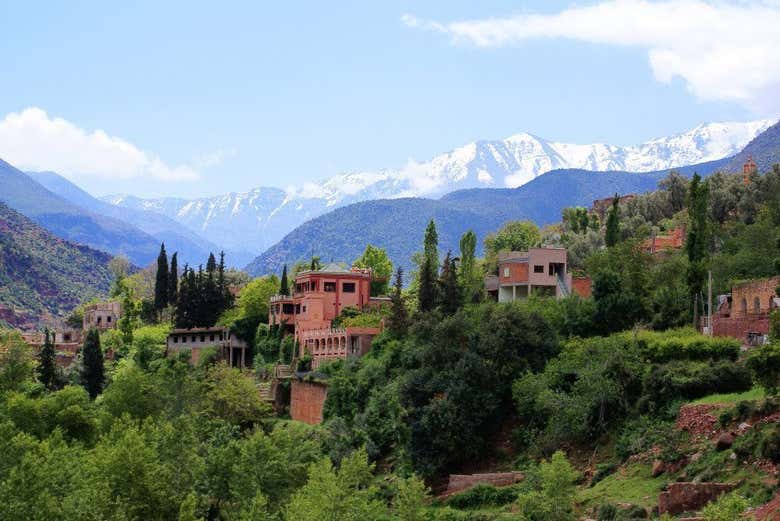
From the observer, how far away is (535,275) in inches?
2726

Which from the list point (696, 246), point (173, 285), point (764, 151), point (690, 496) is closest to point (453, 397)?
point (696, 246)

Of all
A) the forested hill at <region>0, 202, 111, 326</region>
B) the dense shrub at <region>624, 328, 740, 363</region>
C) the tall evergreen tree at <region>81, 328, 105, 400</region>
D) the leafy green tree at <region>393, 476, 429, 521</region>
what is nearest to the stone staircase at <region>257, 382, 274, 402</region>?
the tall evergreen tree at <region>81, 328, 105, 400</region>

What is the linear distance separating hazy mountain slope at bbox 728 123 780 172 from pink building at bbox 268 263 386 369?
95118 millimetres

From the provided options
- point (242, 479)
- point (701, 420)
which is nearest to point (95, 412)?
point (242, 479)

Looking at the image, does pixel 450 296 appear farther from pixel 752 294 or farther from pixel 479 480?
pixel 479 480

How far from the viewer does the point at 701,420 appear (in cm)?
4134

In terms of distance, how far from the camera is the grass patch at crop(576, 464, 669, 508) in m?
38.6

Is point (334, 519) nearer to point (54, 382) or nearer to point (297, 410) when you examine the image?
point (297, 410)

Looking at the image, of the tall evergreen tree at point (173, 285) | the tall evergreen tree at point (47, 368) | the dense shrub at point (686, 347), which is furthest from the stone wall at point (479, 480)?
the tall evergreen tree at point (173, 285)

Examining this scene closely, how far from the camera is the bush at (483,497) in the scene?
146ft

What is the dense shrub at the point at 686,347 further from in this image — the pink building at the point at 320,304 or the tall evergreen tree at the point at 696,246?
the pink building at the point at 320,304

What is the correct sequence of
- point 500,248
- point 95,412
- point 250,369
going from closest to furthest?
1. point 95,412
2. point 250,369
3. point 500,248

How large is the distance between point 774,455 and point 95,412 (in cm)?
3861

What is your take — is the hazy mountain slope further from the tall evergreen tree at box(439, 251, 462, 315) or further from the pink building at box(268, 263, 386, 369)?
the tall evergreen tree at box(439, 251, 462, 315)
